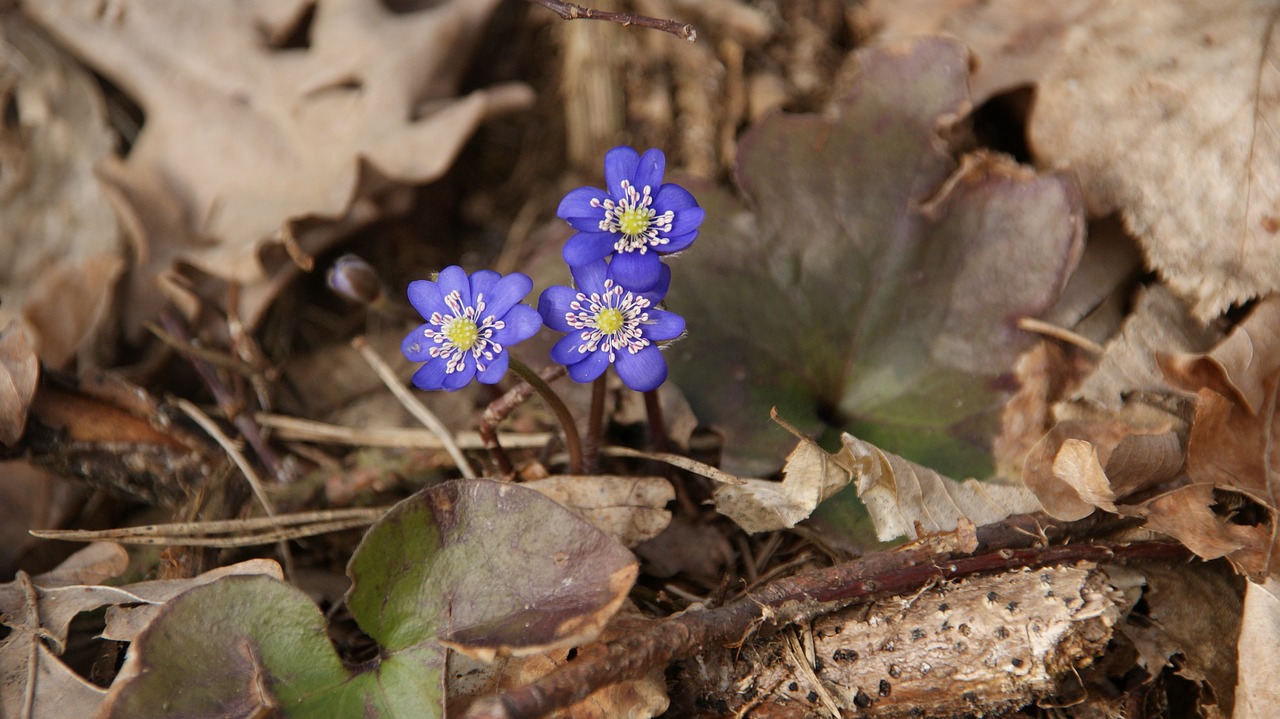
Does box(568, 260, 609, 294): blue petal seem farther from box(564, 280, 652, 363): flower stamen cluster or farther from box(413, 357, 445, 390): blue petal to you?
box(413, 357, 445, 390): blue petal

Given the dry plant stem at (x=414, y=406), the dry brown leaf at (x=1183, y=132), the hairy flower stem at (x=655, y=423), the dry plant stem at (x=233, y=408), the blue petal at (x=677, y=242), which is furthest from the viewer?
the dry plant stem at (x=233, y=408)

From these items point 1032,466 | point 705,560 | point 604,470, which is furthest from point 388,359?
point 1032,466

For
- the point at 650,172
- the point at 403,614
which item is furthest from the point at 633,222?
the point at 403,614

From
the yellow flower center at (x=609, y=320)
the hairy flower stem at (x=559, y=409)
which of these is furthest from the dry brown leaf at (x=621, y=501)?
the yellow flower center at (x=609, y=320)

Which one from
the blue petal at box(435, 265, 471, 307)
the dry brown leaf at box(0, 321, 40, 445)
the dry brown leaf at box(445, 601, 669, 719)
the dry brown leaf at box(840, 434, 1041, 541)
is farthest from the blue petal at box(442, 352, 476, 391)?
the dry brown leaf at box(0, 321, 40, 445)

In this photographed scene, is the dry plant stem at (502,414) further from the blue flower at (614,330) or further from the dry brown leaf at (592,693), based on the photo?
the dry brown leaf at (592,693)

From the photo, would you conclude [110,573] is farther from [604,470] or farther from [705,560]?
[705,560]

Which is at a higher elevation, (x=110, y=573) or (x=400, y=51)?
(x=400, y=51)
